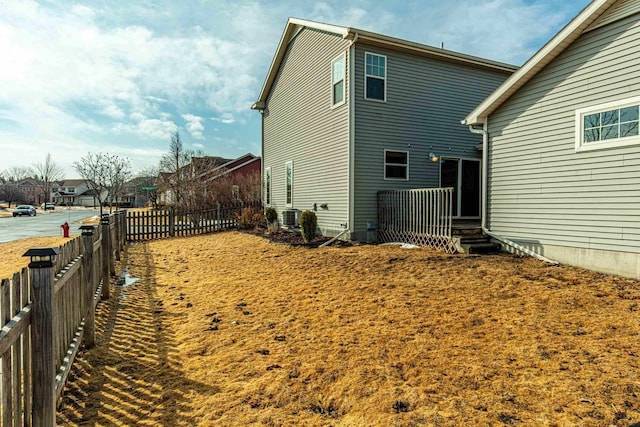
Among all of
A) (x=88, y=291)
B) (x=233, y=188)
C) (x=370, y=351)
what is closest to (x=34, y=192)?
(x=233, y=188)

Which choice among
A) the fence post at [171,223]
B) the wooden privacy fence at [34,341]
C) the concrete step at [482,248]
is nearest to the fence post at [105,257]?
the wooden privacy fence at [34,341]

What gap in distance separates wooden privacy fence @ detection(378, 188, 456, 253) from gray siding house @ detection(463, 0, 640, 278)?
4.83 ft

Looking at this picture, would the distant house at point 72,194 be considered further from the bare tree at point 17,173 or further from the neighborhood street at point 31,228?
the neighborhood street at point 31,228

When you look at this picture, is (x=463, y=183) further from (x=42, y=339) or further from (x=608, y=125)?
(x=42, y=339)

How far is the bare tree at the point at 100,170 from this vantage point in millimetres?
28047

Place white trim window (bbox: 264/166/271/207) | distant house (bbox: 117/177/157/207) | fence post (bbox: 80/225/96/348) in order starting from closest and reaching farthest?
fence post (bbox: 80/225/96/348) → white trim window (bbox: 264/166/271/207) → distant house (bbox: 117/177/157/207)

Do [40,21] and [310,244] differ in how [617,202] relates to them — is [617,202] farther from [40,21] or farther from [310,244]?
[40,21]

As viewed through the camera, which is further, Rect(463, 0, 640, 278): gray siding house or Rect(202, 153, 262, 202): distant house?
Rect(202, 153, 262, 202): distant house

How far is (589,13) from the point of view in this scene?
7199 millimetres

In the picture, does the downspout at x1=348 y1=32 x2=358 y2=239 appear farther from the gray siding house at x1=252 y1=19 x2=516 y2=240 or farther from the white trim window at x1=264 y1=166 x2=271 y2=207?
the white trim window at x1=264 y1=166 x2=271 y2=207

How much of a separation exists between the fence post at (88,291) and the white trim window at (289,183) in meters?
11.4

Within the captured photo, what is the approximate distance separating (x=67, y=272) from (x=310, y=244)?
811 centimetres

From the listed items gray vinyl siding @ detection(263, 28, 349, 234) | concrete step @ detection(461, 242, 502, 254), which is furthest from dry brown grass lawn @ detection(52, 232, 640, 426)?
gray vinyl siding @ detection(263, 28, 349, 234)

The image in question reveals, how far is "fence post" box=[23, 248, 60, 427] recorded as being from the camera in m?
2.34
